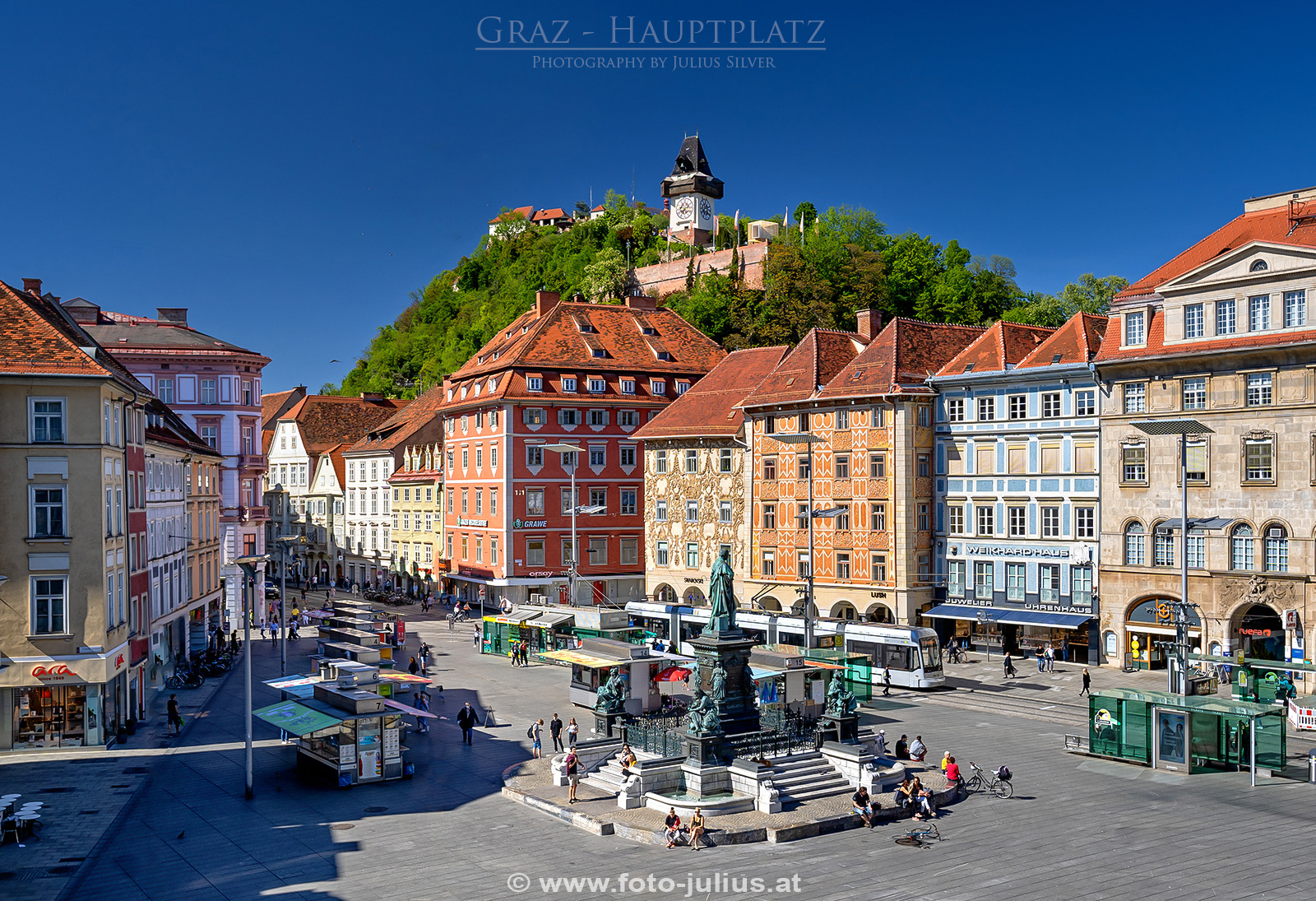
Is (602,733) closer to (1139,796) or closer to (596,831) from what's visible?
(596,831)

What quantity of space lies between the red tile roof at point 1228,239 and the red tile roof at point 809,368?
15.8m

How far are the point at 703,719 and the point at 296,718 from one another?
11692 millimetres

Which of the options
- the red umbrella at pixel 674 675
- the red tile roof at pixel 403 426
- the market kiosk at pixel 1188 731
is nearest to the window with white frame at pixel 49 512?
the red umbrella at pixel 674 675

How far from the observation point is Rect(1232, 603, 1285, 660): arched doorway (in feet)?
152

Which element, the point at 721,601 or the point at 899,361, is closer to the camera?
the point at 721,601

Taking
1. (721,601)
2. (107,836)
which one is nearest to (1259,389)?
(721,601)

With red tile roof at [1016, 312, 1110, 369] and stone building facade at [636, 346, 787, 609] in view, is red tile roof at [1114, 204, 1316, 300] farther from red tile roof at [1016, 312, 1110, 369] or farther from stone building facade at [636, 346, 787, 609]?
stone building facade at [636, 346, 787, 609]

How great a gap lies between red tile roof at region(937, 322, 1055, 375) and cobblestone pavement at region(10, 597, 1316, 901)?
25582mm

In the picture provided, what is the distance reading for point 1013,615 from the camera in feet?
178

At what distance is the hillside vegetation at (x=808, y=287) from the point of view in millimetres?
94750

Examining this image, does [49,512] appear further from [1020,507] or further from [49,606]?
[1020,507]

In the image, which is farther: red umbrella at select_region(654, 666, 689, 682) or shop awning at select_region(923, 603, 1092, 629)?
shop awning at select_region(923, 603, 1092, 629)

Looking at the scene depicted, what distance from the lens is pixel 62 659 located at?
37281 millimetres

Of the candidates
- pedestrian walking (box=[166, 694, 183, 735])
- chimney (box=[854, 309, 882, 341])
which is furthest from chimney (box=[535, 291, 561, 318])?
pedestrian walking (box=[166, 694, 183, 735])
